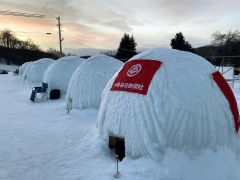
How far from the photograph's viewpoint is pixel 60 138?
12.2 metres

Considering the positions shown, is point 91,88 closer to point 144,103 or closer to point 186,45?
point 144,103

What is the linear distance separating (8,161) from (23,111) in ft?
30.0

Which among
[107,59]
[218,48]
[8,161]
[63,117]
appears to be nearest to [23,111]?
[63,117]

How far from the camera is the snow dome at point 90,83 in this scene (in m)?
17.1

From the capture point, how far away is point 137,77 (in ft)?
32.9

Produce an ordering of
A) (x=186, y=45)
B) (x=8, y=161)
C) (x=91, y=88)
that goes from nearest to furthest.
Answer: (x=8, y=161), (x=91, y=88), (x=186, y=45)

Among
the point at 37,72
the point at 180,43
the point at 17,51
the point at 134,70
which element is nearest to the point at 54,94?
the point at 134,70

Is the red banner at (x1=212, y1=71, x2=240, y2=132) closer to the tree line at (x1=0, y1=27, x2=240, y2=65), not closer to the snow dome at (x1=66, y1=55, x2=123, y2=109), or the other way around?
the snow dome at (x1=66, y1=55, x2=123, y2=109)

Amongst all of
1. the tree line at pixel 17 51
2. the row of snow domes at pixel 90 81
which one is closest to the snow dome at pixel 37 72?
the row of snow domes at pixel 90 81

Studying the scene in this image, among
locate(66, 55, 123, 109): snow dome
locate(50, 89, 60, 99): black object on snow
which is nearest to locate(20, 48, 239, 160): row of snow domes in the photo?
locate(66, 55, 123, 109): snow dome

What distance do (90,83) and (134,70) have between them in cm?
746

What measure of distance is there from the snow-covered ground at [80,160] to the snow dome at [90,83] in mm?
3038

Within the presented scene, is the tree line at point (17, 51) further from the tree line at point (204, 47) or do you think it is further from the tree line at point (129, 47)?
the tree line at point (204, 47)

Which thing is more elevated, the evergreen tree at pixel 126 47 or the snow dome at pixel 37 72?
the evergreen tree at pixel 126 47
